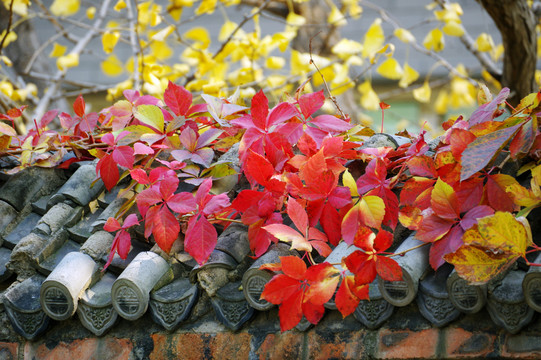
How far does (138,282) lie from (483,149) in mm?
647

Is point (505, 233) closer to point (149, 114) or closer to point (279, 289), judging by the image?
point (279, 289)

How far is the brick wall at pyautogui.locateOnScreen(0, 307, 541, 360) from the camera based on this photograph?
96 cm

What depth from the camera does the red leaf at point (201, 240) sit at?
3.71 feet

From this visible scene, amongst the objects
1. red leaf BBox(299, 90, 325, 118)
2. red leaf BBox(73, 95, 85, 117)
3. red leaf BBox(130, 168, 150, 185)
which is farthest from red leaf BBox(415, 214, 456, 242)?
Answer: red leaf BBox(73, 95, 85, 117)

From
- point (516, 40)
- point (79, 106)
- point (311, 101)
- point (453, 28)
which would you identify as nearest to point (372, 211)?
point (311, 101)

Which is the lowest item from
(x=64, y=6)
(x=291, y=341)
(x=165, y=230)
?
(x=64, y=6)

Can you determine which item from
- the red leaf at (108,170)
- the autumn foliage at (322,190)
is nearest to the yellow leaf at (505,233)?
the autumn foliage at (322,190)

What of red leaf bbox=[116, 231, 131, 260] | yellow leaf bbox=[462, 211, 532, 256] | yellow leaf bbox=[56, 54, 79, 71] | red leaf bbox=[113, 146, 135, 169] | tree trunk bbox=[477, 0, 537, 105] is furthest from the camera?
yellow leaf bbox=[56, 54, 79, 71]

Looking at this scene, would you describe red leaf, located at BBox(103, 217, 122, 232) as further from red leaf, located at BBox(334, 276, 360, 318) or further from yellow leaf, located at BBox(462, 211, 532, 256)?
yellow leaf, located at BBox(462, 211, 532, 256)

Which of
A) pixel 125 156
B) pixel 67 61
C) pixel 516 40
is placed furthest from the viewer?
pixel 67 61

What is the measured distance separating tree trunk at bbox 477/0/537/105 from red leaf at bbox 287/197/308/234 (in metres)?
1.58

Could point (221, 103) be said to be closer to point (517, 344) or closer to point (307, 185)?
point (307, 185)

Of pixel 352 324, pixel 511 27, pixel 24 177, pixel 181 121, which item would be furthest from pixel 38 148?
pixel 511 27

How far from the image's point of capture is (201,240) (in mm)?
1142
